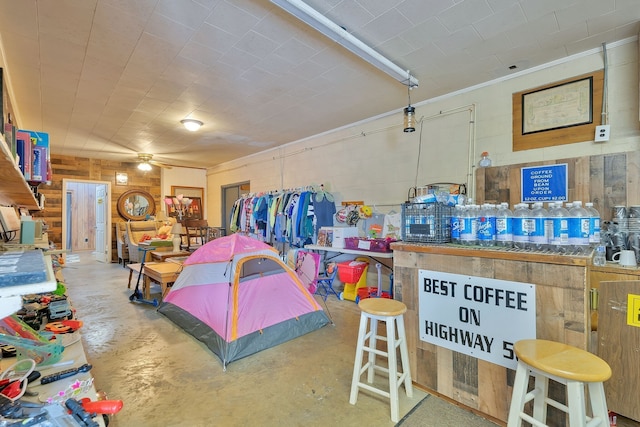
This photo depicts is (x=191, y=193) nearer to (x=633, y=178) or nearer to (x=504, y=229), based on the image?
(x=504, y=229)

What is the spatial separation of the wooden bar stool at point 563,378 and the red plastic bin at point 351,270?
105 inches

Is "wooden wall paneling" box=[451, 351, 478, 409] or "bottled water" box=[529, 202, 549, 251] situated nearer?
"bottled water" box=[529, 202, 549, 251]

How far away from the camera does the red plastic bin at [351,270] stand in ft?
13.4

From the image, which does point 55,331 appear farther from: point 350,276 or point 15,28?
point 350,276

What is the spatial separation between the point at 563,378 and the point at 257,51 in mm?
2915

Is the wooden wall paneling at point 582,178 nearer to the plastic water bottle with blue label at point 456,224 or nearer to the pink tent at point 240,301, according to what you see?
the plastic water bottle with blue label at point 456,224

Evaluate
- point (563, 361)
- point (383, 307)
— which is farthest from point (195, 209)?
point (563, 361)

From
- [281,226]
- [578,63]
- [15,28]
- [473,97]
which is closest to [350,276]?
[281,226]

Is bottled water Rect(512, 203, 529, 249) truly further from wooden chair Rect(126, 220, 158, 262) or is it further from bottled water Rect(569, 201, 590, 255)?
wooden chair Rect(126, 220, 158, 262)

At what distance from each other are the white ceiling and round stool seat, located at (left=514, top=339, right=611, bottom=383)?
2144 mm

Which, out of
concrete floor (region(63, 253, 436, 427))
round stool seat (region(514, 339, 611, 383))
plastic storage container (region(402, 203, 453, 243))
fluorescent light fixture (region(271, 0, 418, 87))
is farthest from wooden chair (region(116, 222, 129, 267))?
round stool seat (region(514, 339, 611, 383))

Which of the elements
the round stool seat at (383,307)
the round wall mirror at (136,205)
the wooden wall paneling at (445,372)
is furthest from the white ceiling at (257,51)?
the round wall mirror at (136,205)

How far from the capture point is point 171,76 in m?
3.02

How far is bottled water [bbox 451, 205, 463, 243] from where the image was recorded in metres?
1.98
